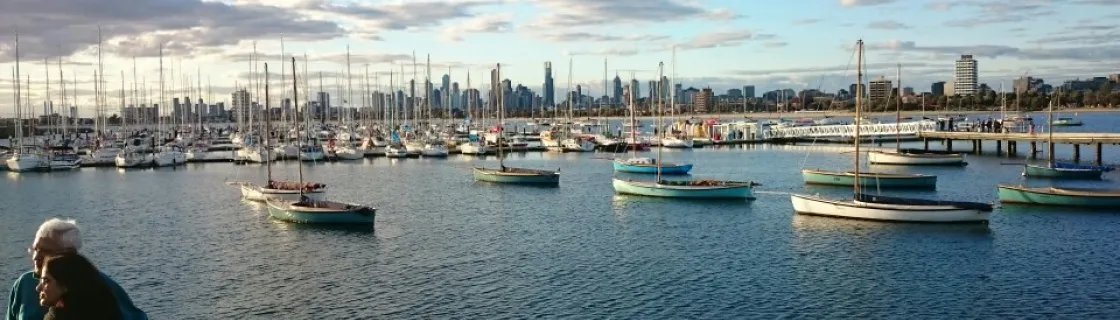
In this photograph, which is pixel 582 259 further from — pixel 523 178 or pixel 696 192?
pixel 523 178

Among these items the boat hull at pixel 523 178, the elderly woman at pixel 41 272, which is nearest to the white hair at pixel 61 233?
the elderly woman at pixel 41 272

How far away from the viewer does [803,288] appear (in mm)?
32562

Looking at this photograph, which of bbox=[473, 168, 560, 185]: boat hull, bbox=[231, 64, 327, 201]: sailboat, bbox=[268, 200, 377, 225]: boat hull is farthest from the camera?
bbox=[473, 168, 560, 185]: boat hull

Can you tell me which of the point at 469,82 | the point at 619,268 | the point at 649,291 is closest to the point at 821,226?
the point at 619,268

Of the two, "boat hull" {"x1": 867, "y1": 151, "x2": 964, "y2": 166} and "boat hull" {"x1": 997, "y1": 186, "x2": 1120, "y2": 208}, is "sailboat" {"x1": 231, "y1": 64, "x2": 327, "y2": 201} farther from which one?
"boat hull" {"x1": 867, "y1": 151, "x2": 964, "y2": 166}

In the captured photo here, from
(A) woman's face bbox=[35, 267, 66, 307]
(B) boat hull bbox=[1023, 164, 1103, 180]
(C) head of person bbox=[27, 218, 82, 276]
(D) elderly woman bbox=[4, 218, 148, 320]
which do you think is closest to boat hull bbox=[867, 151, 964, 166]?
(B) boat hull bbox=[1023, 164, 1103, 180]

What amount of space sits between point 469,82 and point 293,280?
370 feet

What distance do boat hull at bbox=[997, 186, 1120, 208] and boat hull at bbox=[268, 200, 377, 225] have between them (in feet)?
115

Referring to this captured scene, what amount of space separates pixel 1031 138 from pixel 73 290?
99.4m

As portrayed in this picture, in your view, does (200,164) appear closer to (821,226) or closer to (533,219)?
(533,219)

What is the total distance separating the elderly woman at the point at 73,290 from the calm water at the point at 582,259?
22.4 meters

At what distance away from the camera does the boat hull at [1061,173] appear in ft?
233

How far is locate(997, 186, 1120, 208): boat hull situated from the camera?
167 ft

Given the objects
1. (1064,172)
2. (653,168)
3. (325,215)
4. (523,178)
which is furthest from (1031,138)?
(325,215)
